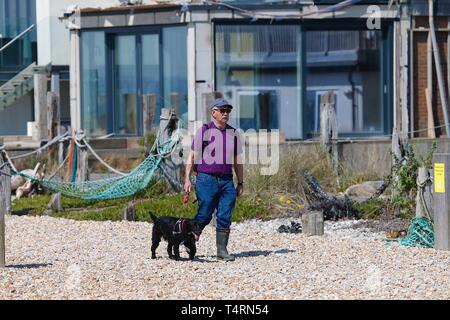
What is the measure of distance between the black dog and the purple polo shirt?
2.11 feet

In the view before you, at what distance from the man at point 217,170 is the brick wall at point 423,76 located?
12.2 metres

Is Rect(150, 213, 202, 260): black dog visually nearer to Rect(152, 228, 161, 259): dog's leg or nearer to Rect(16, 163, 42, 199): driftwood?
Rect(152, 228, 161, 259): dog's leg

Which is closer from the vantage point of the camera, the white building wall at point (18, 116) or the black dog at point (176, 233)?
the black dog at point (176, 233)

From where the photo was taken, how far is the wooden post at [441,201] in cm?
1306

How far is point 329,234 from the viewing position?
586 inches

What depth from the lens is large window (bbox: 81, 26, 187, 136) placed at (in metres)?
24.6

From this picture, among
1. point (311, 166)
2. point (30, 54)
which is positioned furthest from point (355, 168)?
point (30, 54)

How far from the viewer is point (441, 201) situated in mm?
13227

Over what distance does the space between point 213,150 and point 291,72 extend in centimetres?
1172

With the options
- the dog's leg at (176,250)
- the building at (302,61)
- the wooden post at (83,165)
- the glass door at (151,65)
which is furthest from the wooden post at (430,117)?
the dog's leg at (176,250)

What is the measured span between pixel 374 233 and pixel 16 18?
55.7ft

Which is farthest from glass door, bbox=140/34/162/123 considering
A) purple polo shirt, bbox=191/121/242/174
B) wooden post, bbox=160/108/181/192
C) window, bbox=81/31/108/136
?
purple polo shirt, bbox=191/121/242/174

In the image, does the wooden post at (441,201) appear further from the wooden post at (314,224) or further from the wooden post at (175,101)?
the wooden post at (175,101)

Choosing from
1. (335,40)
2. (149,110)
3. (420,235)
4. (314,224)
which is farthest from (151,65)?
(420,235)
